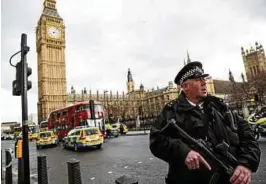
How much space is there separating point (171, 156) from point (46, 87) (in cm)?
7492

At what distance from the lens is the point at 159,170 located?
6680 mm

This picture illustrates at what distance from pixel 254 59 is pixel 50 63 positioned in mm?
64068

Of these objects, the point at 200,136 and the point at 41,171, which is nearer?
the point at 200,136

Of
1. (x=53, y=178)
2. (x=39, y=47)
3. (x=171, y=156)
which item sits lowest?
(x=53, y=178)

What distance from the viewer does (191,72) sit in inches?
85.4

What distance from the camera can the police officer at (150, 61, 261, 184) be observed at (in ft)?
5.74

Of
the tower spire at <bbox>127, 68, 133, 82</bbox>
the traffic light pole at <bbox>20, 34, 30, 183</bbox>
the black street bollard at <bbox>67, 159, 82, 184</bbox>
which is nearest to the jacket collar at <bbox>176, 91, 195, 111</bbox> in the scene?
the black street bollard at <bbox>67, 159, 82, 184</bbox>

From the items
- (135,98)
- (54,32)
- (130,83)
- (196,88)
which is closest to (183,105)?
(196,88)

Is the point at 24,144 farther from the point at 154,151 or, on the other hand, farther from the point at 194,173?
the point at 194,173

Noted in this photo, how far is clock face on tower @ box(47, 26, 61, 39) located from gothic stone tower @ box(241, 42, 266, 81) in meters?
60.7

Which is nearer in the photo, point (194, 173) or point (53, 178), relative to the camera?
point (194, 173)

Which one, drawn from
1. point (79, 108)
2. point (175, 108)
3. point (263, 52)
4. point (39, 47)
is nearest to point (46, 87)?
point (39, 47)

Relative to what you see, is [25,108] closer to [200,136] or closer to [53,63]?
[200,136]

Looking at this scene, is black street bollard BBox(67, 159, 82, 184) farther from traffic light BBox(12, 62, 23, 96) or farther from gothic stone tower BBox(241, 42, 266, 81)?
gothic stone tower BBox(241, 42, 266, 81)
